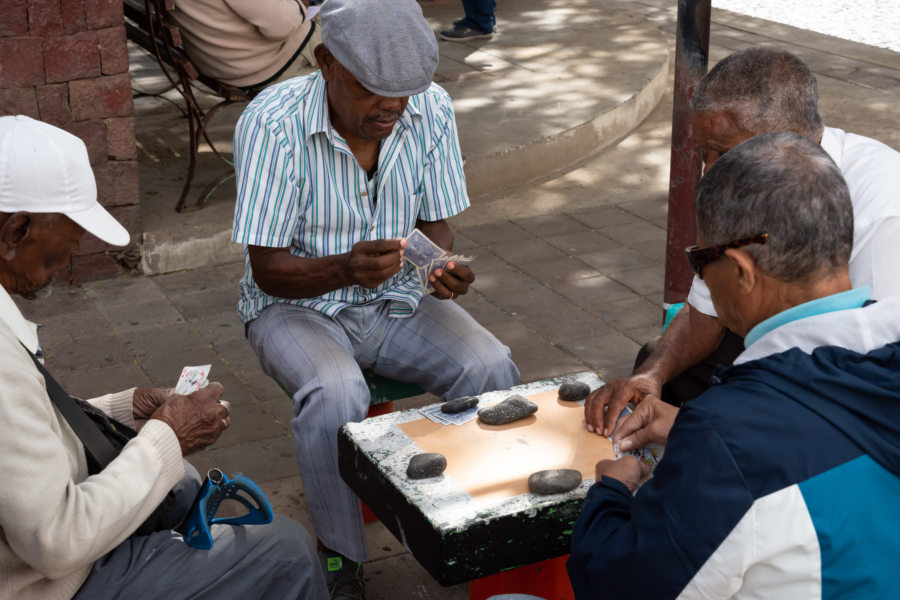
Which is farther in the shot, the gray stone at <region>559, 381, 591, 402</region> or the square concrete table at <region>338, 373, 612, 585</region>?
the gray stone at <region>559, 381, 591, 402</region>

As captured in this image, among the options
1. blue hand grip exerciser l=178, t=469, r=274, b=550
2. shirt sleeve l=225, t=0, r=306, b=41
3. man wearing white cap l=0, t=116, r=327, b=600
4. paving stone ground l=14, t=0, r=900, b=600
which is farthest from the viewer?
shirt sleeve l=225, t=0, r=306, b=41

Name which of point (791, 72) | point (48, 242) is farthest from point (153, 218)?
point (791, 72)

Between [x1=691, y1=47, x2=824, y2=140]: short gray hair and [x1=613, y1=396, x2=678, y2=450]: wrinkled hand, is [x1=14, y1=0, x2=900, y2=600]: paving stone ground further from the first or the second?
[x1=691, y1=47, x2=824, y2=140]: short gray hair

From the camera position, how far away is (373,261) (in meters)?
3.07

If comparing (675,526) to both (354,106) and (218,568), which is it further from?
(354,106)

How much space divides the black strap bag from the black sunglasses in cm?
129

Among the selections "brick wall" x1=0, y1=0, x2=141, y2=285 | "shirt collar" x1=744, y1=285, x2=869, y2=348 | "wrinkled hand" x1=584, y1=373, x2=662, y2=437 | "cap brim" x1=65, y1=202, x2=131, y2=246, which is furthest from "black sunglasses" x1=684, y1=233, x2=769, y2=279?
"brick wall" x1=0, y1=0, x2=141, y2=285

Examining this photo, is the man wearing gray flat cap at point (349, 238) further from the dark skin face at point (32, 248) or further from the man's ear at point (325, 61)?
the dark skin face at point (32, 248)

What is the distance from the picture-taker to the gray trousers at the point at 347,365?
3.05 m

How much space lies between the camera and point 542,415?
2.75 meters

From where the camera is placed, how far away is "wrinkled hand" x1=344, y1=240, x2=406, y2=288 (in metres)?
3.07

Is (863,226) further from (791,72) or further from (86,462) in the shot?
(86,462)

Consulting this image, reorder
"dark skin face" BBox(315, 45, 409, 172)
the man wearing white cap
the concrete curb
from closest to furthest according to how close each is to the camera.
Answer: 1. the man wearing white cap
2. "dark skin face" BBox(315, 45, 409, 172)
3. the concrete curb

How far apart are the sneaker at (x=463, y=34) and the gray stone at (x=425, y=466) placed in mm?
6511
